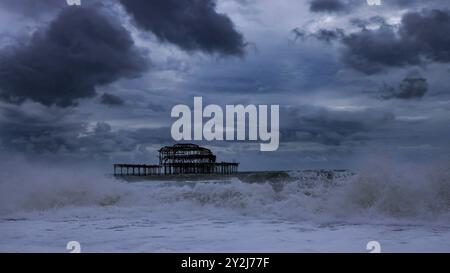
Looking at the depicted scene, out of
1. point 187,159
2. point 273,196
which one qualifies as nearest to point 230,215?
point 273,196

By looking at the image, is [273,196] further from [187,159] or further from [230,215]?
[187,159]

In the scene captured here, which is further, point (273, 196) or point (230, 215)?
point (273, 196)

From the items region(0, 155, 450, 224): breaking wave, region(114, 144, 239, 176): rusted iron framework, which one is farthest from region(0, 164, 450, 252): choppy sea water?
region(114, 144, 239, 176): rusted iron framework

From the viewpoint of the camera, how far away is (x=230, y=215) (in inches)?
473

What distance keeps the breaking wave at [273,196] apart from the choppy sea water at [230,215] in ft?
0.09

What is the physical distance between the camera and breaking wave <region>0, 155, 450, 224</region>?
1085 cm

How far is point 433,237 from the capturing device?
26.2ft

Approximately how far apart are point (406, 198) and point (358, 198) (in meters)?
1.22

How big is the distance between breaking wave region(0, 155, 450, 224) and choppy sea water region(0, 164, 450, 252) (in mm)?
28

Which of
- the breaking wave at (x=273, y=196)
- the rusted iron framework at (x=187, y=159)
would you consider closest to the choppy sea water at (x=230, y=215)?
the breaking wave at (x=273, y=196)

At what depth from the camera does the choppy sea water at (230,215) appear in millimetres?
7560

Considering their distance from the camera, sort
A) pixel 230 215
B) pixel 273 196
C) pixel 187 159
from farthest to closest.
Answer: pixel 187 159
pixel 273 196
pixel 230 215

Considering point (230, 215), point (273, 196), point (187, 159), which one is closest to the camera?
point (230, 215)

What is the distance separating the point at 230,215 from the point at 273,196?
1.94m
